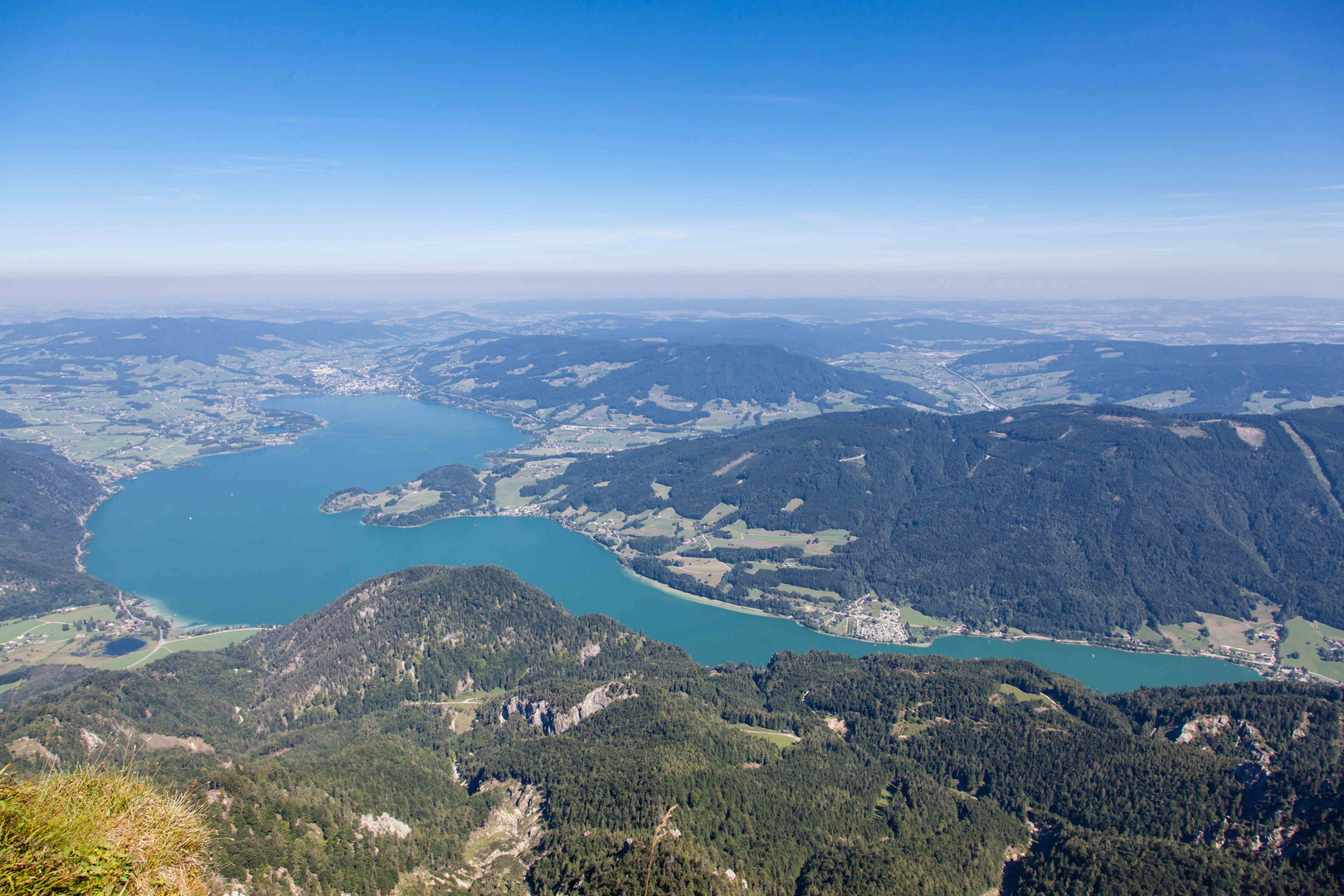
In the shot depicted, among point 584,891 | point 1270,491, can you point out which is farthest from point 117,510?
point 1270,491

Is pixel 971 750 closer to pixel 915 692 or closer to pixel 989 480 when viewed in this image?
pixel 915 692

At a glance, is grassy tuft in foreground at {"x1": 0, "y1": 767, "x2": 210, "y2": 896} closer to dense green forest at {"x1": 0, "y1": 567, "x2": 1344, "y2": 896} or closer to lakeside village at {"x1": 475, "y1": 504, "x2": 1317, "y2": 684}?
dense green forest at {"x1": 0, "y1": 567, "x2": 1344, "y2": 896}

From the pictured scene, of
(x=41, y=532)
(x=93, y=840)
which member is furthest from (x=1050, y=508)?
(x=41, y=532)

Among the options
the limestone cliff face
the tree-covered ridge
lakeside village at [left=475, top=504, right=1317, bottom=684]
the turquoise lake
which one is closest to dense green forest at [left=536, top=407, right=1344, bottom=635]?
lakeside village at [left=475, top=504, right=1317, bottom=684]

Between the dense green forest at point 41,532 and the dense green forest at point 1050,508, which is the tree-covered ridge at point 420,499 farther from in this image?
the dense green forest at point 41,532

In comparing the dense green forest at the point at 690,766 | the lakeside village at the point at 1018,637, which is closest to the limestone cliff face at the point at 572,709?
the dense green forest at the point at 690,766

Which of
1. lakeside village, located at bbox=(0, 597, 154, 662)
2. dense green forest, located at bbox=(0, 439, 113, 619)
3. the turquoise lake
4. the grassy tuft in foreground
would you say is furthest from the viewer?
dense green forest, located at bbox=(0, 439, 113, 619)
